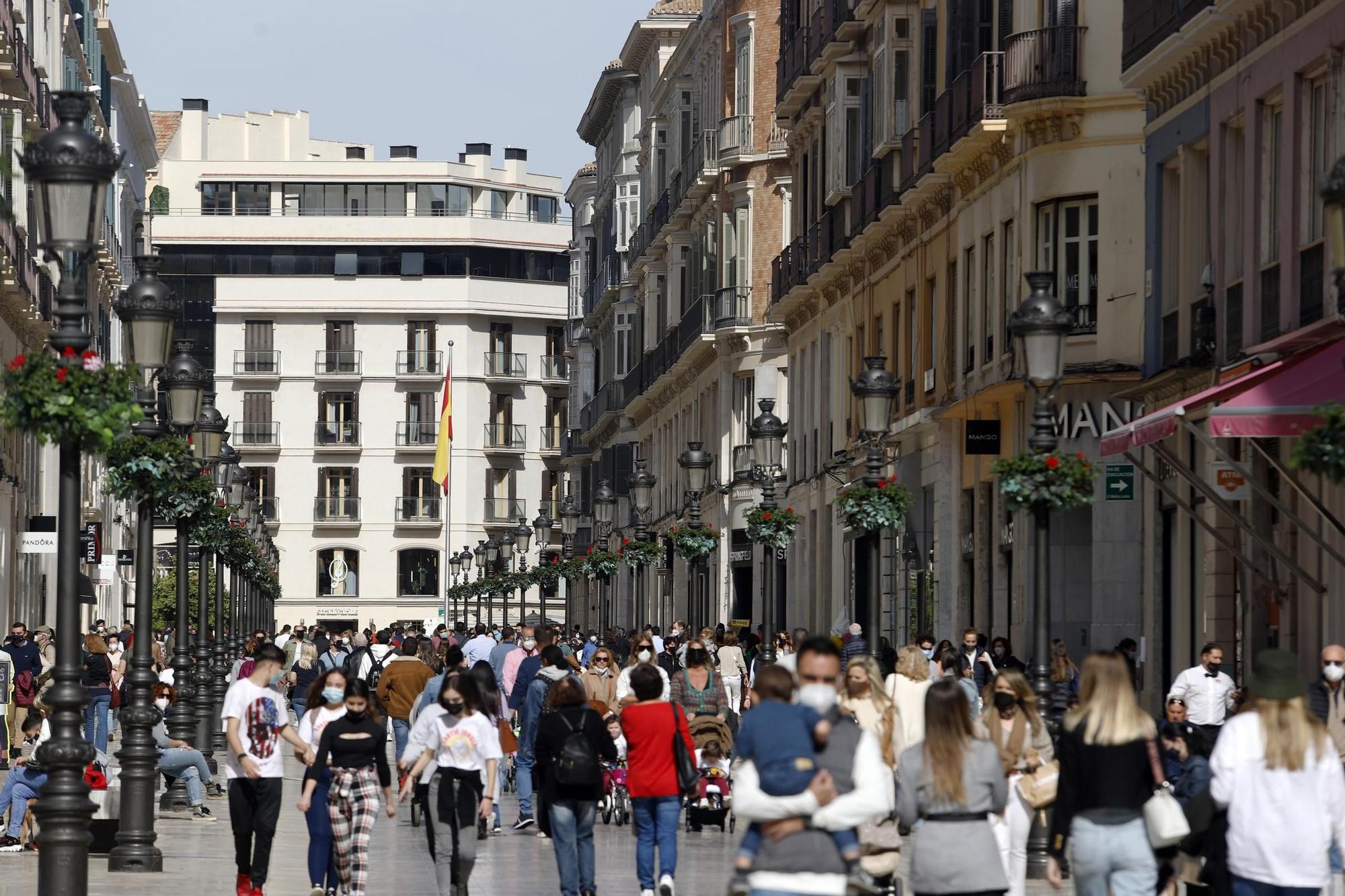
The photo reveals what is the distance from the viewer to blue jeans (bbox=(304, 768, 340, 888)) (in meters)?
16.8

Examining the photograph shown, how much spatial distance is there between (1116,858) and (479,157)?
10762 cm

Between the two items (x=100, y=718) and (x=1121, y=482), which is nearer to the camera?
(x=1121, y=482)

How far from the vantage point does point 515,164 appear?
11875 centimetres

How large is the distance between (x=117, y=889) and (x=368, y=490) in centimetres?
9445

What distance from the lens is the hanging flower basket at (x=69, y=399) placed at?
49.1 ft

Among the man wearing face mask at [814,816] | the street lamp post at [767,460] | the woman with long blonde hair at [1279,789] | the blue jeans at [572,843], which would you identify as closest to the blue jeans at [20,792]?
the blue jeans at [572,843]

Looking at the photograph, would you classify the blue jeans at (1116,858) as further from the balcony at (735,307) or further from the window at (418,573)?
the window at (418,573)

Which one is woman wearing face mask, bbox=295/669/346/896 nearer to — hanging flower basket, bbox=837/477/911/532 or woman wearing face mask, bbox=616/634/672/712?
woman wearing face mask, bbox=616/634/672/712

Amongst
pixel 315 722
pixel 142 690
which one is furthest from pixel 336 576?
pixel 315 722

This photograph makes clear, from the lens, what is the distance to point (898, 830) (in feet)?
49.2

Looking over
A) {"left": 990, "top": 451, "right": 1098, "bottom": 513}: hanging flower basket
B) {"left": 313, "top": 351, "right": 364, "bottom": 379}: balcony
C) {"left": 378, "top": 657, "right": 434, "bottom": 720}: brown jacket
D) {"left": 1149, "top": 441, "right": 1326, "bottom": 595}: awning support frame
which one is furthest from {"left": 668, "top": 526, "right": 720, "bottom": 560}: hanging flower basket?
{"left": 313, "top": 351, "right": 364, "bottom": 379}: balcony

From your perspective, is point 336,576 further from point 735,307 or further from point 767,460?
point 767,460

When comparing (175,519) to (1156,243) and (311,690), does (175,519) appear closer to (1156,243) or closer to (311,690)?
(311,690)

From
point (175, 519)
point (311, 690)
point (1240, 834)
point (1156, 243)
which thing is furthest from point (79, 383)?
point (1156, 243)
